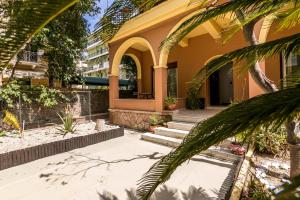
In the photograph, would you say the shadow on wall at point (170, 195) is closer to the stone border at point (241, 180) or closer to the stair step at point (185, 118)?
the stone border at point (241, 180)

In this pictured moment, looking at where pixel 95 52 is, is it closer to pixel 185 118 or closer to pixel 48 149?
pixel 185 118

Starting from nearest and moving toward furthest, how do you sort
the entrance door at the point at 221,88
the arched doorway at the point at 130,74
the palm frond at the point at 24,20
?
the palm frond at the point at 24,20 < the entrance door at the point at 221,88 < the arched doorway at the point at 130,74

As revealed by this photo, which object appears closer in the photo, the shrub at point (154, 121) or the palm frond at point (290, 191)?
the palm frond at point (290, 191)

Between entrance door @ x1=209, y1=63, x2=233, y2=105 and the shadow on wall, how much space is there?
29.4ft

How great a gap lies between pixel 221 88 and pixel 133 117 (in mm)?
5793

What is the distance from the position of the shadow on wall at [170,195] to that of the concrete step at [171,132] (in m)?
3.94

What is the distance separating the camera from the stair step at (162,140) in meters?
8.34

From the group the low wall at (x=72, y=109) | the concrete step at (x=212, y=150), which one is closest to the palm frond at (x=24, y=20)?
the concrete step at (x=212, y=150)

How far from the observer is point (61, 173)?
5.91 meters

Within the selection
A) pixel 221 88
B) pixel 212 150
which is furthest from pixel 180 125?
pixel 221 88

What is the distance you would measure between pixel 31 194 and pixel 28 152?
2495 millimetres

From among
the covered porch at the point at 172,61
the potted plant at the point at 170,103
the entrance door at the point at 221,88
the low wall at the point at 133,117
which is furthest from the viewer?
the entrance door at the point at 221,88

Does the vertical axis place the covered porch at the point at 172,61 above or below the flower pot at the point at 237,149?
above

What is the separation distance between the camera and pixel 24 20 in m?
1.08
